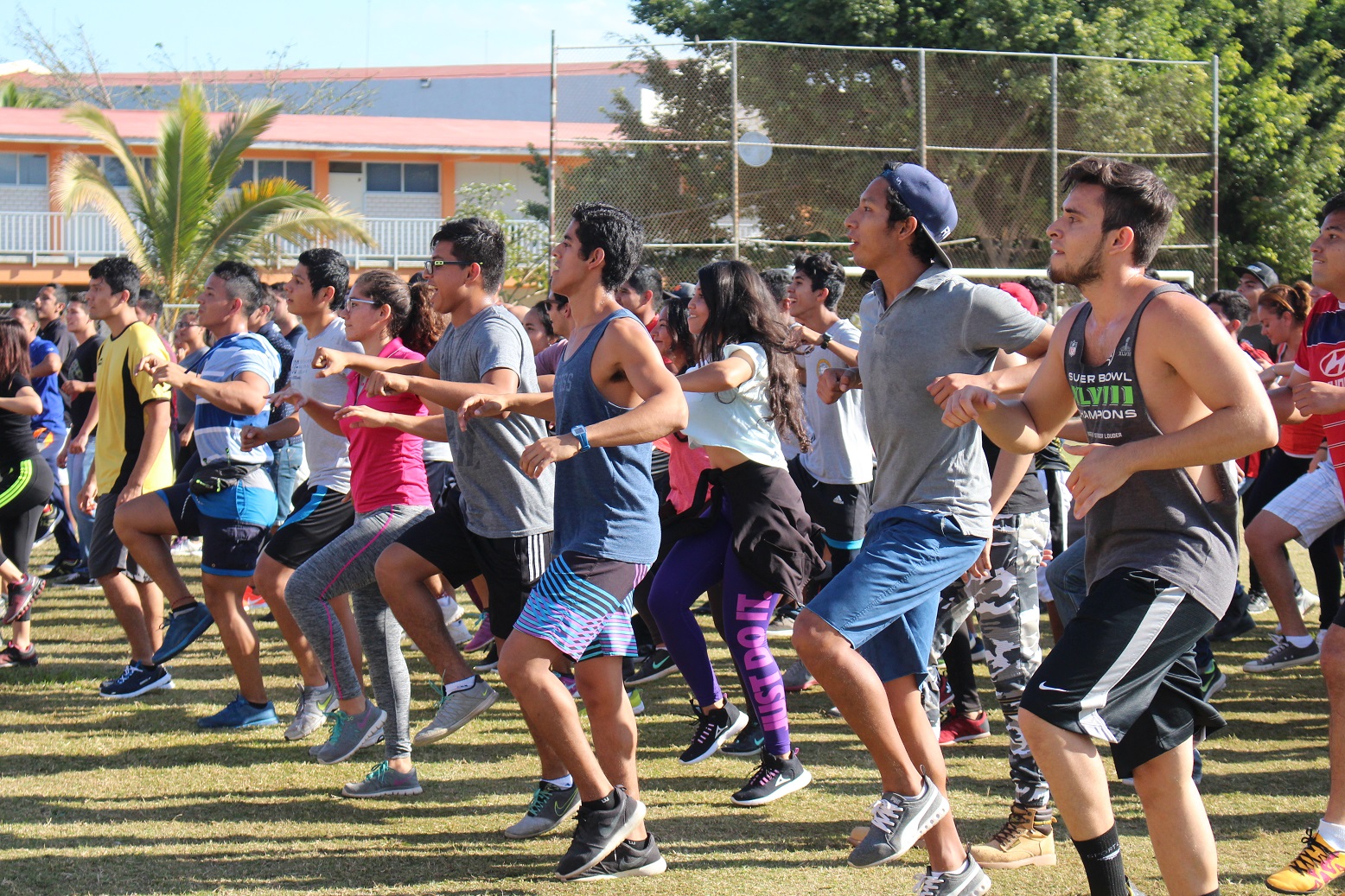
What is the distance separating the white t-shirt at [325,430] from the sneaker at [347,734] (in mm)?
1051

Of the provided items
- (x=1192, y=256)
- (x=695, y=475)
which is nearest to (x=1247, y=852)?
(x=695, y=475)

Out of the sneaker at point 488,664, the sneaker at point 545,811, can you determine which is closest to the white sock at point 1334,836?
the sneaker at point 545,811

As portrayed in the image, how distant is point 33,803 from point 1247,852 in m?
4.51

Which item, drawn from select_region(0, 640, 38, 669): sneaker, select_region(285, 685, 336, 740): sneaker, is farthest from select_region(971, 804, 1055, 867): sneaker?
select_region(0, 640, 38, 669): sneaker

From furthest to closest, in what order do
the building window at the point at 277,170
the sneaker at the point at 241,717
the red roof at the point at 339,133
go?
1. the building window at the point at 277,170
2. the red roof at the point at 339,133
3. the sneaker at the point at 241,717

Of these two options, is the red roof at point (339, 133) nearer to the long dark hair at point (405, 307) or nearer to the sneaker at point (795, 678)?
the sneaker at point (795, 678)

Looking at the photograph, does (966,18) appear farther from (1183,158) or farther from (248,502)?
(248,502)

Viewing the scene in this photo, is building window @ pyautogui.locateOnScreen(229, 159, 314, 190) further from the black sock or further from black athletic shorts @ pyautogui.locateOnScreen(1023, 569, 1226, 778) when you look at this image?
the black sock

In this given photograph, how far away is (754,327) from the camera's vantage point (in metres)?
5.28

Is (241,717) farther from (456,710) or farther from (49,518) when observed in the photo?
(49,518)

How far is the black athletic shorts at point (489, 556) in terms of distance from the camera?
4785 mm

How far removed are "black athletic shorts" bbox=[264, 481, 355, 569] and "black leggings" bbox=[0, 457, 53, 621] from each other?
276 centimetres

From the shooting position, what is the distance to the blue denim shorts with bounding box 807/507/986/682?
3727 millimetres

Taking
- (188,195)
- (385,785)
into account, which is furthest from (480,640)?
(188,195)
